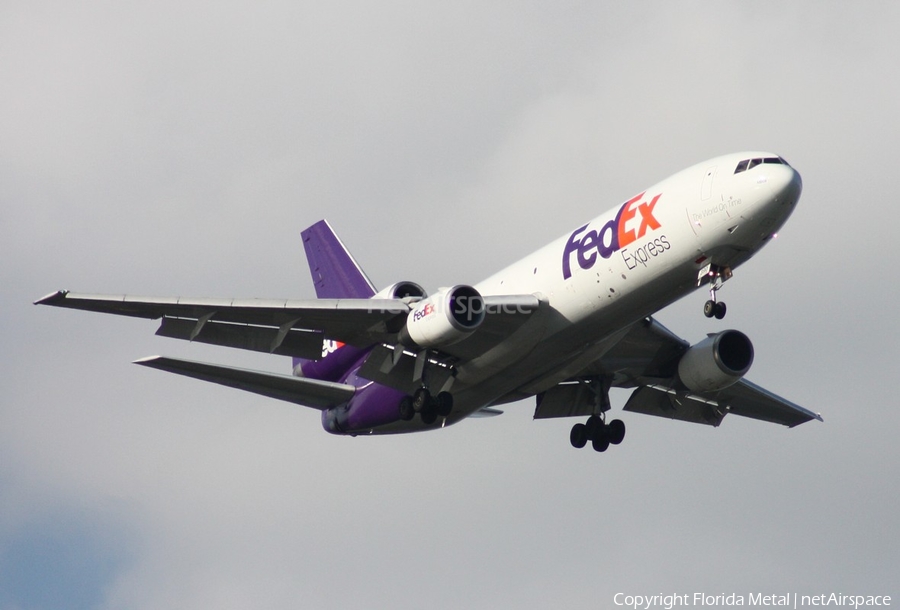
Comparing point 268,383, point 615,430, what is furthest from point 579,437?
point 268,383

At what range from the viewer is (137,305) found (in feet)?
109

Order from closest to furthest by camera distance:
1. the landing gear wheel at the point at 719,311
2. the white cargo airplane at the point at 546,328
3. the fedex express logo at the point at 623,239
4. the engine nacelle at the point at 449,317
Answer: the landing gear wheel at the point at 719,311 < the white cargo airplane at the point at 546,328 < the fedex express logo at the point at 623,239 < the engine nacelle at the point at 449,317

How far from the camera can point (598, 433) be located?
129ft

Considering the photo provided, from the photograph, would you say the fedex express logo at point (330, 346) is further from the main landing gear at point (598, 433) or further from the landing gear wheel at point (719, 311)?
the landing gear wheel at point (719, 311)

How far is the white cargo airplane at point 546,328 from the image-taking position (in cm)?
3139

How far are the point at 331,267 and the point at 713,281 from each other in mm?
14700

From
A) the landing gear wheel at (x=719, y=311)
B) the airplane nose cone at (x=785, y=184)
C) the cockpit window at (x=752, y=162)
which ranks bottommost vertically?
the landing gear wheel at (x=719, y=311)

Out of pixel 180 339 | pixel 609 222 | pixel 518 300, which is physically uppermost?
pixel 609 222

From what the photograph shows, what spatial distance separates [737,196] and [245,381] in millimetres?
13805

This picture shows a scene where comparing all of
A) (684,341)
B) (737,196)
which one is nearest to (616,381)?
(684,341)

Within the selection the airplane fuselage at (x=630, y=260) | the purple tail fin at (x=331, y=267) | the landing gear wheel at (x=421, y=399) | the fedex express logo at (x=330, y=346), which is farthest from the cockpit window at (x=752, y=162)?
the purple tail fin at (x=331, y=267)

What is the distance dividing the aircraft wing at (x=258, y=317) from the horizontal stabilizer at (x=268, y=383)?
716 millimetres

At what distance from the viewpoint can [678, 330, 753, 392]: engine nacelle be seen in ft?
124

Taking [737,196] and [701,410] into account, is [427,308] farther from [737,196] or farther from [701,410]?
[701,410]
